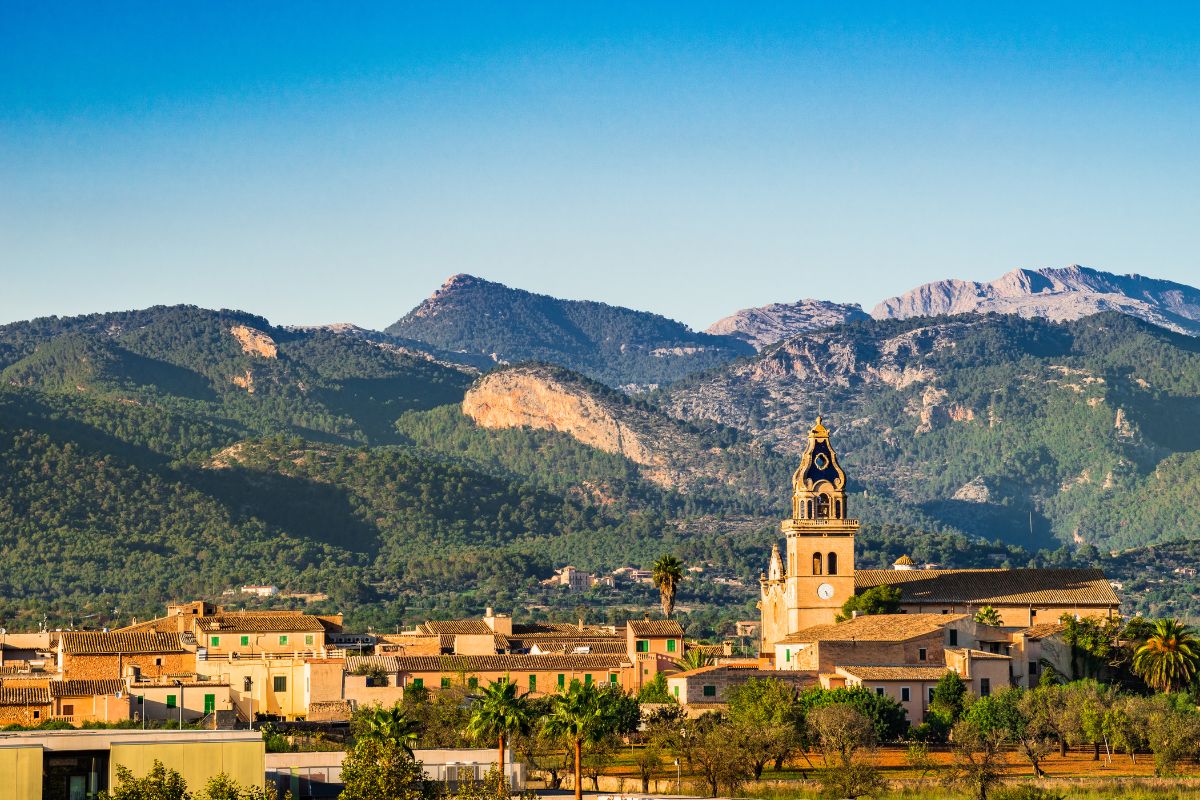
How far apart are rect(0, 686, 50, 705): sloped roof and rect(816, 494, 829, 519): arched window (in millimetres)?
51758

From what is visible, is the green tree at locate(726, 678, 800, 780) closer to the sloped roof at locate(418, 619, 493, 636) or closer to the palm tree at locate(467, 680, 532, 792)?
the palm tree at locate(467, 680, 532, 792)

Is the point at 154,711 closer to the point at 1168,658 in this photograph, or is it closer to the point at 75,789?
the point at 75,789

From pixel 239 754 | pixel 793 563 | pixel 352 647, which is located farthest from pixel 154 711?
pixel 793 563

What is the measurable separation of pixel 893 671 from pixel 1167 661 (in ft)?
48.7

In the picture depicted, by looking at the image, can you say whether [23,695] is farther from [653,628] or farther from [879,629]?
[879,629]

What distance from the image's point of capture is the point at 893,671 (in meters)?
120

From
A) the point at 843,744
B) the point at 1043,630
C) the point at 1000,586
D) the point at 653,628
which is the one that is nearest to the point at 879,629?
the point at 1043,630

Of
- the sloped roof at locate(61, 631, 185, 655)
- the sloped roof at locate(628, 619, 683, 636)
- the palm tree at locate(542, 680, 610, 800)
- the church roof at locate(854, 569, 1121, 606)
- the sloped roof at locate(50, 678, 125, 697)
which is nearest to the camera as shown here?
the palm tree at locate(542, 680, 610, 800)

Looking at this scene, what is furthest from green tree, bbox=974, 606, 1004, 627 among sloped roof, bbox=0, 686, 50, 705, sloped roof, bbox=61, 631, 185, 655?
sloped roof, bbox=0, 686, 50, 705

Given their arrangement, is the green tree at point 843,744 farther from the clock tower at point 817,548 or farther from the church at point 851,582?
the clock tower at point 817,548

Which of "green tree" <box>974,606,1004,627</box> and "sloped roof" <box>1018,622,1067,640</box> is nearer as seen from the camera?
"sloped roof" <box>1018,622,1067,640</box>

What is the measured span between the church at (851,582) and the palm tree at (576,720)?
42.8m

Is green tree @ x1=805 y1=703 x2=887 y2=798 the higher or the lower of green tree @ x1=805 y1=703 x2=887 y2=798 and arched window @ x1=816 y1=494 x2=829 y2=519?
the lower

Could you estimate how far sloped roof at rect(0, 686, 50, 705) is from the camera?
106062mm
